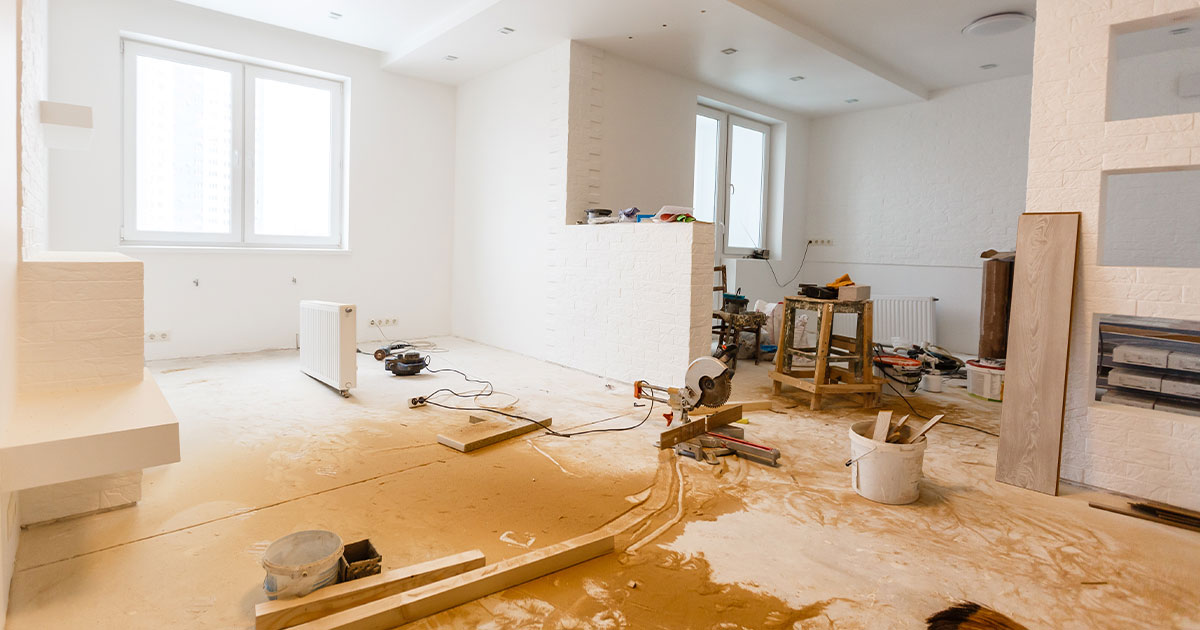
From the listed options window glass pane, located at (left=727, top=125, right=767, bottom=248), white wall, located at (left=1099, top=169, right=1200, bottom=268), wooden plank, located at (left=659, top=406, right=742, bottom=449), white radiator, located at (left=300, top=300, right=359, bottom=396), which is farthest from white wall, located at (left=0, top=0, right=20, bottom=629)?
white wall, located at (left=1099, top=169, right=1200, bottom=268)

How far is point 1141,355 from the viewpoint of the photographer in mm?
3031

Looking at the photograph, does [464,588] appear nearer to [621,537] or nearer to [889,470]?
[621,537]

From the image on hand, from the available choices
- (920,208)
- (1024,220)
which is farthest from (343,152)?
(920,208)

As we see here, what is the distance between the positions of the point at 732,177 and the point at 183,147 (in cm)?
623

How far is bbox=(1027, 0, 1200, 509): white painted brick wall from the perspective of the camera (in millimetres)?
Answer: 2623

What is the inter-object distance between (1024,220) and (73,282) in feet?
13.5

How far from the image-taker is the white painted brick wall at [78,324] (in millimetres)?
2217

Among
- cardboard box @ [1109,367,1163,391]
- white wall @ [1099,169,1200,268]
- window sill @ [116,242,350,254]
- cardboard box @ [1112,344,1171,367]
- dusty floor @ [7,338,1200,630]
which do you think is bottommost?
dusty floor @ [7,338,1200,630]

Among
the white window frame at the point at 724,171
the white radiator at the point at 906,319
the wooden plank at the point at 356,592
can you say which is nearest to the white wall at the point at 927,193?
the white radiator at the point at 906,319

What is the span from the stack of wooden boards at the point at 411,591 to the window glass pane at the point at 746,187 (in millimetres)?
6737

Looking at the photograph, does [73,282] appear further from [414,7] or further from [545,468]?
[414,7]

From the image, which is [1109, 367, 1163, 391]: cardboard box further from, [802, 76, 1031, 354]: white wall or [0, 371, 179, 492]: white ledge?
[802, 76, 1031, 354]: white wall

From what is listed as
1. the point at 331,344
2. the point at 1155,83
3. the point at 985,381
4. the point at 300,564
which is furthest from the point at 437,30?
the point at 1155,83

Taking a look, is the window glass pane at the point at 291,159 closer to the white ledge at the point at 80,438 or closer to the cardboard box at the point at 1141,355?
the white ledge at the point at 80,438
